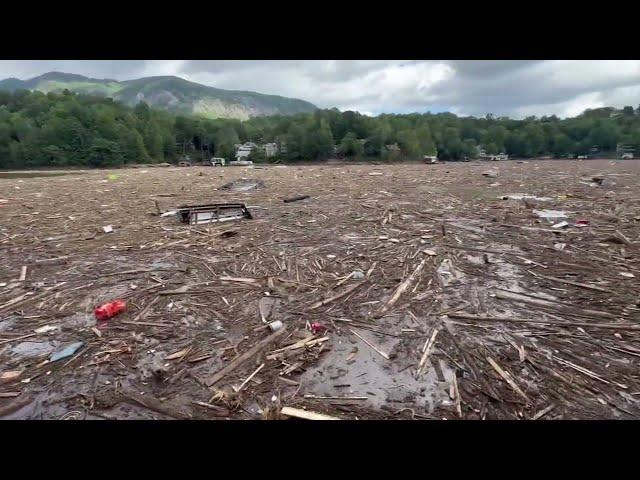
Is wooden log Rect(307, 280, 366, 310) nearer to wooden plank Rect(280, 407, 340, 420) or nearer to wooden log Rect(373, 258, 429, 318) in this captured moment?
wooden log Rect(373, 258, 429, 318)

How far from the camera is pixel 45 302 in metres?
3.87

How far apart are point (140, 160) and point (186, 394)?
61388 millimetres

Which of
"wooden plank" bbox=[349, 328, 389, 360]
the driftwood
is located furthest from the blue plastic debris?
"wooden plank" bbox=[349, 328, 389, 360]

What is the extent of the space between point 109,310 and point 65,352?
650 millimetres

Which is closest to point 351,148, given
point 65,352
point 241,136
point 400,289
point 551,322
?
point 241,136

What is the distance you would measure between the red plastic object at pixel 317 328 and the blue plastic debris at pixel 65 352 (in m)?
2.11

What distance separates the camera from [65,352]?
2906mm

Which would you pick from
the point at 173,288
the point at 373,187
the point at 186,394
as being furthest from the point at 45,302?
the point at 373,187

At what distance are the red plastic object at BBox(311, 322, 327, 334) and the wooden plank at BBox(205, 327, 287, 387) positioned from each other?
274 mm

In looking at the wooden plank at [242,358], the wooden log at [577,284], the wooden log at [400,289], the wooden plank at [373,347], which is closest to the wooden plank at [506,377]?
the wooden plank at [373,347]

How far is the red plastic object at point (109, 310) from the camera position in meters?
3.47

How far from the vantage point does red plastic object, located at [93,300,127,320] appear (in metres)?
3.47
